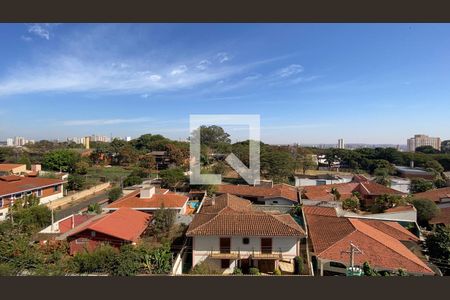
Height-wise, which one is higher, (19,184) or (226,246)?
(19,184)

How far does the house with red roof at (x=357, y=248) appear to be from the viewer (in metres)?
6.58

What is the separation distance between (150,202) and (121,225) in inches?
117

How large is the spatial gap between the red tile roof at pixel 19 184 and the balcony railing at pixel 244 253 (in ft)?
33.0

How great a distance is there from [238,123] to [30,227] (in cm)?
764

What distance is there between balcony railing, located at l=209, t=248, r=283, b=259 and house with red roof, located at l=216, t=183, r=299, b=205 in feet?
21.4

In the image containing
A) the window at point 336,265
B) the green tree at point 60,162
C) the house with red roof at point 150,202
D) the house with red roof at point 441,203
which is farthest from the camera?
the green tree at point 60,162

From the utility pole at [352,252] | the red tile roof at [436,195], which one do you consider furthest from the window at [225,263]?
the red tile roof at [436,195]

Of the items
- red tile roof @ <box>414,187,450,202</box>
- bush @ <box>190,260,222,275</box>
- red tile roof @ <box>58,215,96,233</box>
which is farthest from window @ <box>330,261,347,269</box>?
red tile roof @ <box>414,187,450,202</box>

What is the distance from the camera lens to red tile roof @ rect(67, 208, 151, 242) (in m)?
7.50

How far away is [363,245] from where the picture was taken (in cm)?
729

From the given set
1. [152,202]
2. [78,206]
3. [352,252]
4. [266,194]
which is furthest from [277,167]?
[352,252]

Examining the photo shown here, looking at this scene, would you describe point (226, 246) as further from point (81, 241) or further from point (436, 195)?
point (436, 195)

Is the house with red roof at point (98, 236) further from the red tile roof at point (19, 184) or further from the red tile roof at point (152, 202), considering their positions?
the red tile roof at point (19, 184)

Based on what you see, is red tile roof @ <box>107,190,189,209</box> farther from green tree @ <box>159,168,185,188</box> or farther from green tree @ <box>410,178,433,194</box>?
green tree @ <box>410,178,433,194</box>
